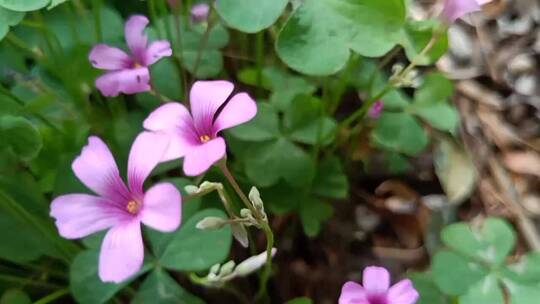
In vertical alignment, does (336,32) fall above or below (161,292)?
above

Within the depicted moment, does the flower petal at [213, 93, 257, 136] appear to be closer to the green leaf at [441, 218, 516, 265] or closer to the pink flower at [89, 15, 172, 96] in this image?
the pink flower at [89, 15, 172, 96]

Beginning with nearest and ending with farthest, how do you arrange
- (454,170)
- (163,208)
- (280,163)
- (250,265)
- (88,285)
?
1. (163,208)
2. (250,265)
3. (88,285)
4. (280,163)
5. (454,170)

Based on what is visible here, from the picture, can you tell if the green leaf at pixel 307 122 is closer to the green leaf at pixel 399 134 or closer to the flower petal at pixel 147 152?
the green leaf at pixel 399 134

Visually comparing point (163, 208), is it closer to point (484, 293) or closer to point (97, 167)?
point (97, 167)

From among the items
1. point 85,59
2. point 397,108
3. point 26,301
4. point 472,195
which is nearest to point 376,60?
point 397,108

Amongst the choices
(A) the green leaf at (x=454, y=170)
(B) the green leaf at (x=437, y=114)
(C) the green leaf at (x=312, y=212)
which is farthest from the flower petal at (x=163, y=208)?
(A) the green leaf at (x=454, y=170)

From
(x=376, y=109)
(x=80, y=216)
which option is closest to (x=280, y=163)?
(x=376, y=109)

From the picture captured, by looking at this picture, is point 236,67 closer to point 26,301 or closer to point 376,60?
point 376,60
